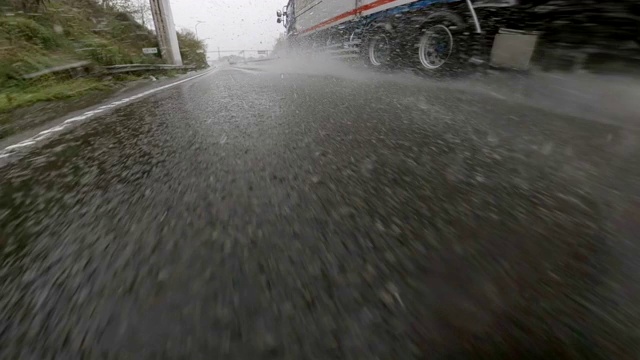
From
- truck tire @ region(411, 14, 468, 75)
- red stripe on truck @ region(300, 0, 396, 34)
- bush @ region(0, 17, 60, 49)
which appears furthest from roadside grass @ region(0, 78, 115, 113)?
truck tire @ region(411, 14, 468, 75)

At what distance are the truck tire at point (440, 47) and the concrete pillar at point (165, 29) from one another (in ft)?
53.9

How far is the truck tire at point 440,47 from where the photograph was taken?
15.5 ft

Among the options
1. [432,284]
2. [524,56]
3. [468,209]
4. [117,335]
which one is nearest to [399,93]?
[524,56]

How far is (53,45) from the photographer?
28.6 feet

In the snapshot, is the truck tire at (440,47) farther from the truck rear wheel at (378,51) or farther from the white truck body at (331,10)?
the truck rear wheel at (378,51)

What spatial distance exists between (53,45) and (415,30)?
10.0 m

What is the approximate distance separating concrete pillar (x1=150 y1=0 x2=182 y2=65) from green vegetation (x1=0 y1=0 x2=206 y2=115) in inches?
51.4

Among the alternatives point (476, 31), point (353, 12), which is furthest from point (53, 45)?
point (476, 31)

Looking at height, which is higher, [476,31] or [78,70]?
[476,31]

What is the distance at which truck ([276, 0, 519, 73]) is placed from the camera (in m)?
4.26

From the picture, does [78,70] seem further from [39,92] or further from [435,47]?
[435,47]

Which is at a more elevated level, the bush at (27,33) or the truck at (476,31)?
the bush at (27,33)

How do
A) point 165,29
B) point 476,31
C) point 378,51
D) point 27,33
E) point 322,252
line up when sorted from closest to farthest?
point 322,252, point 476,31, point 378,51, point 27,33, point 165,29

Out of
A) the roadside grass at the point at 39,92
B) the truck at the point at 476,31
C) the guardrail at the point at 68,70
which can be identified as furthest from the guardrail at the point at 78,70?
the truck at the point at 476,31
